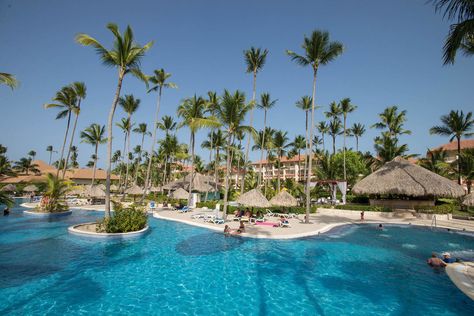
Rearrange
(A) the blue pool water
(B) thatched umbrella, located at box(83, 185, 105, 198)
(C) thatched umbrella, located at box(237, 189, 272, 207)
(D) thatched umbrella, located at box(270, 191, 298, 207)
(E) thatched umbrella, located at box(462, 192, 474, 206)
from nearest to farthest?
1. (A) the blue pool water
2. (C) thatched umbrella, located at box(237, 189, 272, 207)
3. (E) thatched umbrella, located at box(462, 192, 474, 206)
4. (D) thatched umbrella, located at box(270, 191, 298, 207)
5. (B) thatched umbrella, located at box(83, 185, 105, 198)

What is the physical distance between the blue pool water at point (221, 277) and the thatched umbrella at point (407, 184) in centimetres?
1125

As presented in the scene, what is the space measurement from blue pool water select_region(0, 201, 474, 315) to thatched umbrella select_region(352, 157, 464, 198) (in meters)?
11.3

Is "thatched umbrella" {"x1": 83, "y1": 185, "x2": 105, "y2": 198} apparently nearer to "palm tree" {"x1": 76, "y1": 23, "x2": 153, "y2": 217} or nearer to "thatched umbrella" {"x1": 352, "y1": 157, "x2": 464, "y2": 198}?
"palm tree" {"x1": 76, "y1": 23, "x2": 153, "y2": 217}

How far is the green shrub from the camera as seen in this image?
15.8m

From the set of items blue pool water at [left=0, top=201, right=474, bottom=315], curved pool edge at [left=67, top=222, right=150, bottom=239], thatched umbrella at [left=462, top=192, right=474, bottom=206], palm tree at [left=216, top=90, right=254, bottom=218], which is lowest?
blue pool water at [left=0, top=201, right=474, bottom=315]

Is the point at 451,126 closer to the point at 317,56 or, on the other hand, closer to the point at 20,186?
the point at 317,56

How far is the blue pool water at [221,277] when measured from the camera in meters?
7.59

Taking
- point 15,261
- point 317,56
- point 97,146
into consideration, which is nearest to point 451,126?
point 317,56

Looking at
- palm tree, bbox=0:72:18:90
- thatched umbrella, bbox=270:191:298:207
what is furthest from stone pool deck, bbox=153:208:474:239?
palm tree, bbox=0:72:18:90

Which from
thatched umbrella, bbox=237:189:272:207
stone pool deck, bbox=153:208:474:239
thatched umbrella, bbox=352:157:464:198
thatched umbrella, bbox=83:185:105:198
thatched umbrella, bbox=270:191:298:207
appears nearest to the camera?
stone pool deck, bbox=153:208:474:239

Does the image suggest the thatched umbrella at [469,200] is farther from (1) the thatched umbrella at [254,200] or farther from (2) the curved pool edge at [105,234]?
(2) the curved pool edge at [105,234]

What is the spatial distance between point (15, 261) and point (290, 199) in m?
19.1

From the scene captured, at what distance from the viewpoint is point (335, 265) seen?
1159 cm

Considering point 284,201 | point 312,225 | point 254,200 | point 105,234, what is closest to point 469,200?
point 312,225
